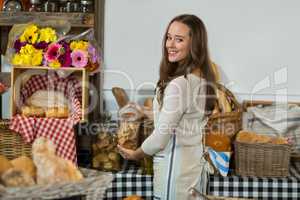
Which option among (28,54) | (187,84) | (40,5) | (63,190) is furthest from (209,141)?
(63,190)

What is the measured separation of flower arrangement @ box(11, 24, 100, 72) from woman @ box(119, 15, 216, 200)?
55 centimetres

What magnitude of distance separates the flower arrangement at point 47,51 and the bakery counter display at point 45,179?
1265 millimetres

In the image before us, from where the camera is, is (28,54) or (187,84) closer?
(187,84)

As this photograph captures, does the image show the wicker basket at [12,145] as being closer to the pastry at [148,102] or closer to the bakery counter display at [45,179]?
the pastry at [148,102]

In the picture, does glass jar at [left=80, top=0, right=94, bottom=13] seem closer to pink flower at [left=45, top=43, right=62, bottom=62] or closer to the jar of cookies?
pink flower at [left=45, top=43, right=62, bottom=62]

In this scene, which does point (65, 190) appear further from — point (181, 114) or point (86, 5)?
point (86, 5)

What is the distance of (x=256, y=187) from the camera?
2.30 m

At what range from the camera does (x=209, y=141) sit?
2410 millimetres

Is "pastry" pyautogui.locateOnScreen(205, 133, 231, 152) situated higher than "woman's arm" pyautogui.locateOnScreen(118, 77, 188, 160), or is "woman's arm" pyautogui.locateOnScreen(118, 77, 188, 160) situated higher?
"woman's arm" pyautogui.locateOnScreen(118, 77, 188, 160)

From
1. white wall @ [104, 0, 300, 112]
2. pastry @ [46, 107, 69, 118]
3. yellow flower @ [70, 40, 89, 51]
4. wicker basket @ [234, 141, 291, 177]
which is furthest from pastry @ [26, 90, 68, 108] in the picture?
wicker basket @ [234, 141, 291, 177]

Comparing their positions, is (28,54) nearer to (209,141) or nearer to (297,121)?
(209,141)

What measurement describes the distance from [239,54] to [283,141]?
2.07ft

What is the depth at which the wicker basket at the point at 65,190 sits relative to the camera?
2.89 feet

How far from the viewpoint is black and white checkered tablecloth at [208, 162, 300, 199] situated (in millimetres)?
2295
